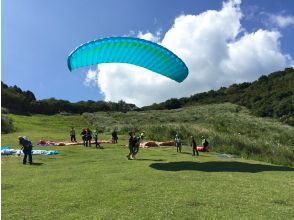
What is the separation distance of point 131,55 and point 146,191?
434 inches

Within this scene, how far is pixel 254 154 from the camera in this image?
3128 centimetres

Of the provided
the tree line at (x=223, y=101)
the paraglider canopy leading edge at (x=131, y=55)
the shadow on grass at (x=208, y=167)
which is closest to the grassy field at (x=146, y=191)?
the shadow on grass at (x=208, y=167)

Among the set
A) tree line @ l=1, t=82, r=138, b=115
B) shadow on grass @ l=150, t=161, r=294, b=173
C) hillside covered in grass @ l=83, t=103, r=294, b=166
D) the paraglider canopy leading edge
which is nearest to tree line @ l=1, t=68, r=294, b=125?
tree line @ l=1, t=82, r=138, b=115

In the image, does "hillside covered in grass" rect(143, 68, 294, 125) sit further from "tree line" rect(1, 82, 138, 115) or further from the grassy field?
the grassy field

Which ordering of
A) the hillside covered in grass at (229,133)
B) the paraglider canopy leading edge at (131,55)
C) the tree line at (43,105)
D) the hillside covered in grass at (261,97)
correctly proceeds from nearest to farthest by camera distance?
the paraglider canopy leading edge at (131,55), the hillside covered in grass at (229,133), the hillside covered in grass at (261,97), the tree line at (43,105)

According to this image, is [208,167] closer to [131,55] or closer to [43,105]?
[131,55]

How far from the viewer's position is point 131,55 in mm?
23641

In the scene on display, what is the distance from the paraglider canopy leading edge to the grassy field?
5.23m

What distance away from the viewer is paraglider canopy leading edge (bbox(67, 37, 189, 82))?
72.9 feet

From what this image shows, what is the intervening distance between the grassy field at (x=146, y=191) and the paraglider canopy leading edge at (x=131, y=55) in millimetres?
5233

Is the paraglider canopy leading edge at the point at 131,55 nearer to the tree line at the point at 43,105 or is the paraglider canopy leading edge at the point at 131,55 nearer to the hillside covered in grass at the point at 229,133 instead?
the hillside covered in grass at the point at 229,133

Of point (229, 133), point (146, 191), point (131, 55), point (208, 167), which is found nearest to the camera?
point (146, 191)

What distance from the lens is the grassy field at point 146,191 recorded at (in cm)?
1156

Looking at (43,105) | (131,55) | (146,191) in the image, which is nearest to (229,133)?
(131,55)
